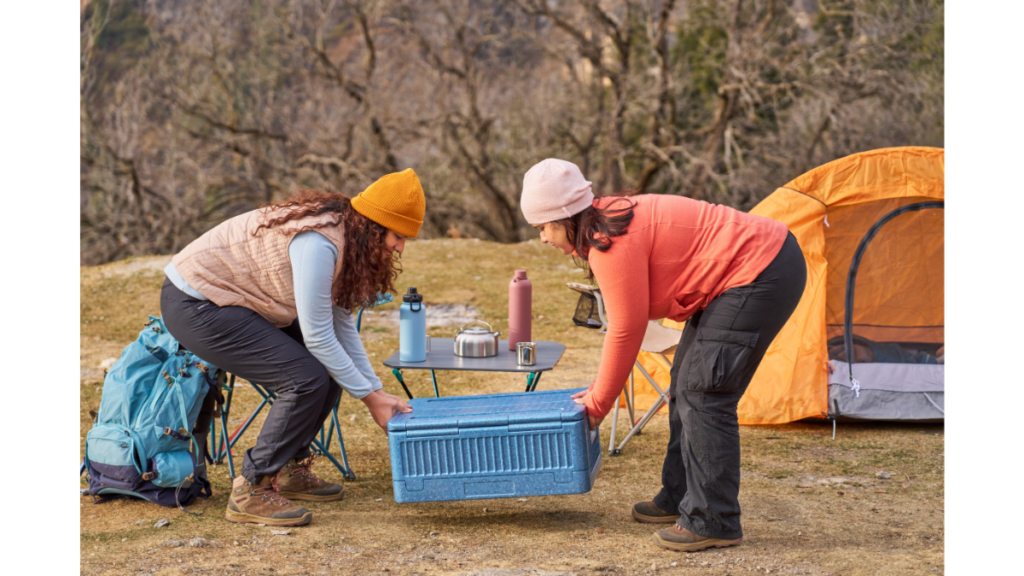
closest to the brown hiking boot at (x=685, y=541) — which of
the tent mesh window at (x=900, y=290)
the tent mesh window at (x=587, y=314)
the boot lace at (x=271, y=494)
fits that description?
the boot lace at (x=271, y=494)

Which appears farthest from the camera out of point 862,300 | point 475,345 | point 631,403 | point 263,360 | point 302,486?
point 862,300

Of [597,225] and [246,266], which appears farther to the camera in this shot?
[246,266]

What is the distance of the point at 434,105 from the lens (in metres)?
15.5

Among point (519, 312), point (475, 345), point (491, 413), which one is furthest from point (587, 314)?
point (491, 413)

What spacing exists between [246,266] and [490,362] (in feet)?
3.36

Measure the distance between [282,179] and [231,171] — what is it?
1010 millimetres

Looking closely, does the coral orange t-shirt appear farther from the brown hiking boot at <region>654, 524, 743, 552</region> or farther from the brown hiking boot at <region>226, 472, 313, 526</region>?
the brown hiking boot at <region>226, 472, 313, 526</region>

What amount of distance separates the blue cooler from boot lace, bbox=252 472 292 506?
0.47 metres

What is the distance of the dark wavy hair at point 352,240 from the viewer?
9.26 ft

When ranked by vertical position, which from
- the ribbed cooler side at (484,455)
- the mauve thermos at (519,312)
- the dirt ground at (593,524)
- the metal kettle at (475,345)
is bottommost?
the dirt ground at (593,524)

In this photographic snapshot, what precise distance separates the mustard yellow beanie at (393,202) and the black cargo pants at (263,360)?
1.80 feet

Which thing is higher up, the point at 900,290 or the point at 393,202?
the point at 393,202

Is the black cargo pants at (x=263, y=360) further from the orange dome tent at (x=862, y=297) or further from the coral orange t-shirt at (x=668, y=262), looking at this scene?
the orange dome tent at (x=862, y=297)

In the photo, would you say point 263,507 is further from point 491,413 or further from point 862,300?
point 862,300
